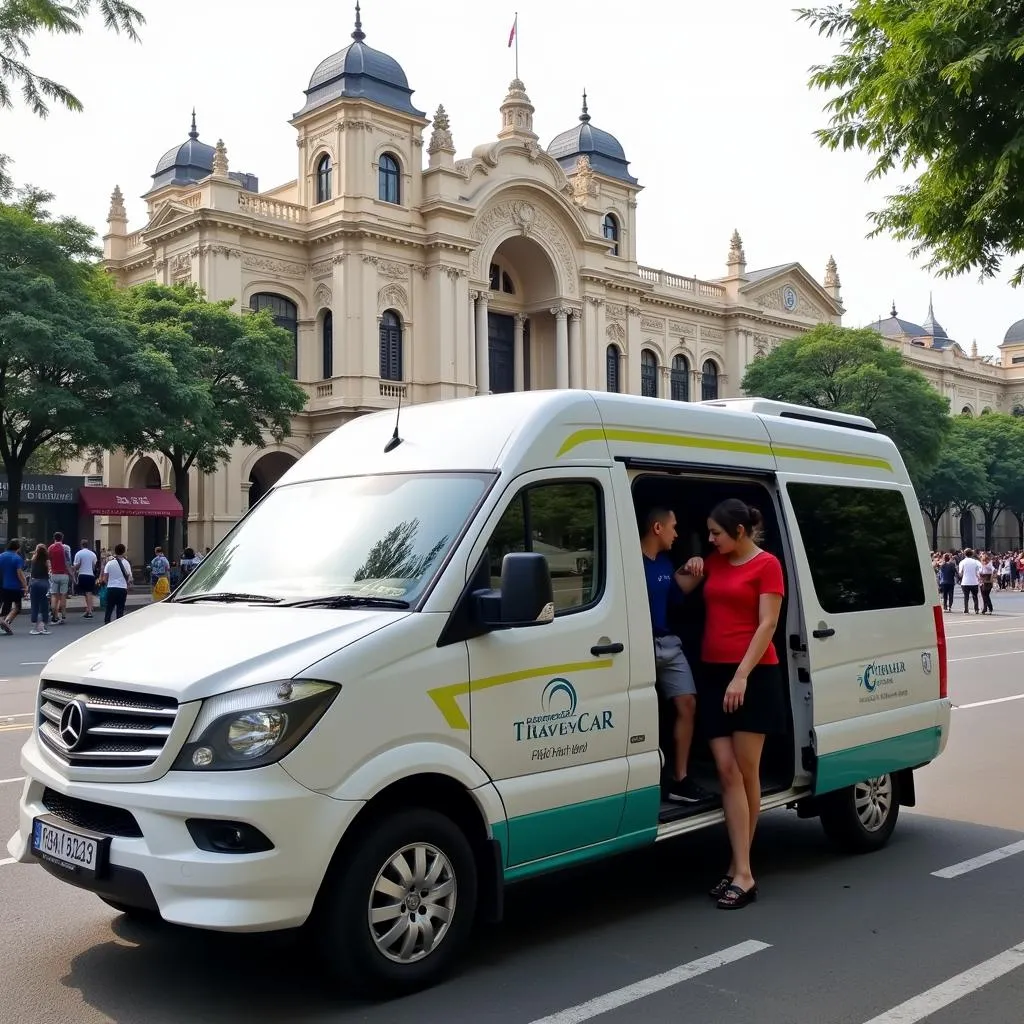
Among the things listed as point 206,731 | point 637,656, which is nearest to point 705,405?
point 637,656

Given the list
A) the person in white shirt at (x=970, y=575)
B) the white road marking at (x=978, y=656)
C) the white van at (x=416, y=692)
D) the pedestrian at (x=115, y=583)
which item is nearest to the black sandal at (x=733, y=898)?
the white van at (x=416, y=692)

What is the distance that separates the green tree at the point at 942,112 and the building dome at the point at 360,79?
35.3m

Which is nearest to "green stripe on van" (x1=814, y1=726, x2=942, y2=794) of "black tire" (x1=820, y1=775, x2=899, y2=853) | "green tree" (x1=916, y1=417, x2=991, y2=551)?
"black tire" (x1=820, y1=775, x2=899, y2=853)

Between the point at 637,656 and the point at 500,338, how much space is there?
150 ft

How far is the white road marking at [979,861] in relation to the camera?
247 inches

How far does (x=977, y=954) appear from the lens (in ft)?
16.2

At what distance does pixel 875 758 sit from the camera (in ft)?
21.5

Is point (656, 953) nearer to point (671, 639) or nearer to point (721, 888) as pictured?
point (721, 888)

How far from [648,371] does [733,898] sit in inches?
2014

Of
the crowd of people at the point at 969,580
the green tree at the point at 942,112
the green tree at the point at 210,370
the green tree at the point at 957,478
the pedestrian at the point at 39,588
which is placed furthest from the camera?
the green tree at the point at 957,478

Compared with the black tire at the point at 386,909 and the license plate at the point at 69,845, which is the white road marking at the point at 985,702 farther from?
the license plate at the point at 69,845

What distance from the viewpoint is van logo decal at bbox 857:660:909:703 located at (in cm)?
654

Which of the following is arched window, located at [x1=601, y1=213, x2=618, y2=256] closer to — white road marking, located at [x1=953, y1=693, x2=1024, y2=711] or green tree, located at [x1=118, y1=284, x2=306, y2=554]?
green tree, located at [x1=118, y1=284, x2=306, y2=554]

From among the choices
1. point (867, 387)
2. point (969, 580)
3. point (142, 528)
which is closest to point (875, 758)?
point (969, 580)
